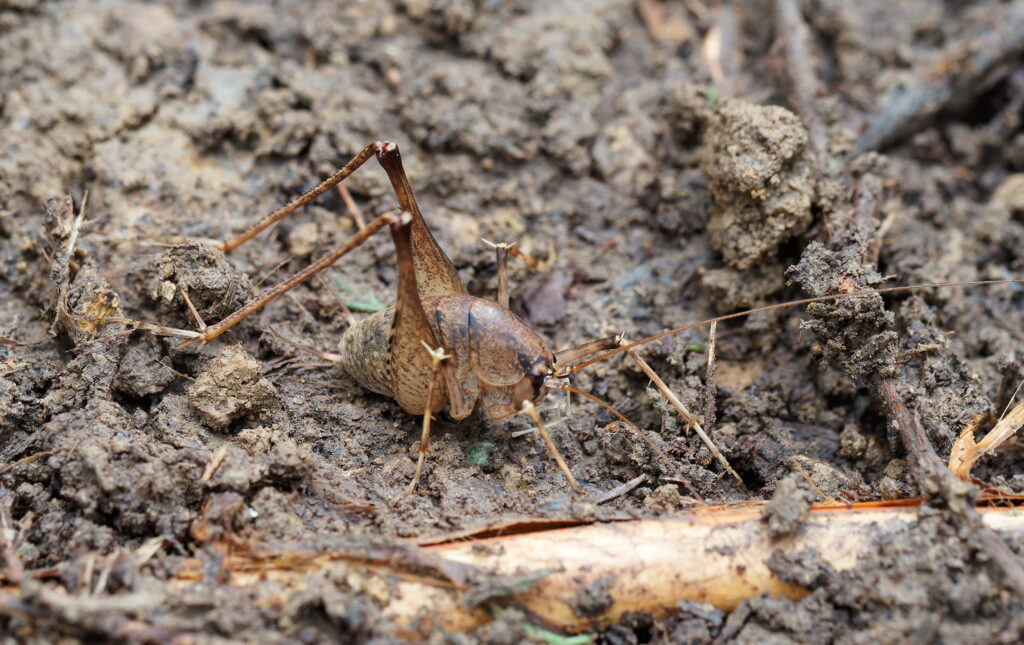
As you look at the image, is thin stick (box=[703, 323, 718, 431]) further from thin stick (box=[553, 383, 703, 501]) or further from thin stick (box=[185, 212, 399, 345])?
thin stick (box=[185, 212, 399, 345])

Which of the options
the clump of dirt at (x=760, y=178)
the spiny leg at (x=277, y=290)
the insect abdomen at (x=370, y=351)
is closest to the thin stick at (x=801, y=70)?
the clump of dirt at (x=760, y=178)

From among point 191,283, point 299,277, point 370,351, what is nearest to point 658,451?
point 370,351

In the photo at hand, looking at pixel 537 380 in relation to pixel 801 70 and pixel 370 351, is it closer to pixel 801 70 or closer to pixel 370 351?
pixel 370 351

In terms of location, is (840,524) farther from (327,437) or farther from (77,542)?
(77,542)

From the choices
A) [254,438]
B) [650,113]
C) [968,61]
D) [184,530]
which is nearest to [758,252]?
[650,113]

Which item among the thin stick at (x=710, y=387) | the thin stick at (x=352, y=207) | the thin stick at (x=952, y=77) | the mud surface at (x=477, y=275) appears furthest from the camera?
the thin stick at (x=952, y=77)

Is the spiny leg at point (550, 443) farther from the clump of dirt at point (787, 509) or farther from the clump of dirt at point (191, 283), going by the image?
the clump of dirt at point (191, 283)

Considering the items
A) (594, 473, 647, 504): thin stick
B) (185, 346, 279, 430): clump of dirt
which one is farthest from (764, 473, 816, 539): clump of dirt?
(185, 346, 279, 430): clump of dirt
